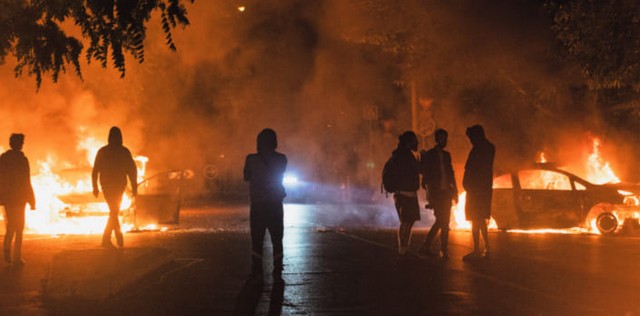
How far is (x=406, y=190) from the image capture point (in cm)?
1096

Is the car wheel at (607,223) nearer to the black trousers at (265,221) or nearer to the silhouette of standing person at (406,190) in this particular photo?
the silhouette of standing person at (406,190)

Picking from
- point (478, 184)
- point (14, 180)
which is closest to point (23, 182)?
point (14, 180)

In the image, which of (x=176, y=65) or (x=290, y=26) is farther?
(x=290, y=26)

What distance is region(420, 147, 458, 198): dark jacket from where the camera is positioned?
10.8 metres

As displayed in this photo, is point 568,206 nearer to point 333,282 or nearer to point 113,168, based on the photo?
point 333,282

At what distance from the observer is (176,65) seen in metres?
21.9

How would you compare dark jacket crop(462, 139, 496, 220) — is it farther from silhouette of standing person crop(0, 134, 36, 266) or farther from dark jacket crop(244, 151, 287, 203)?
silhouette of standing person crop(0, 134, 36, 266)

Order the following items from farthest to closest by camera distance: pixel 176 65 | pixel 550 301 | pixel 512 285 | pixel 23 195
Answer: pixel 176 65 < pixel 23 195 < pixel 512 285 < pixel 550 301

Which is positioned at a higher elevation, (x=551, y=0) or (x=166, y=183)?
(x=551, y=0)

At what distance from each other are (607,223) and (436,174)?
19.8ft

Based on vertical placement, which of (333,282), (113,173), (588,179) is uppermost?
(588,179)

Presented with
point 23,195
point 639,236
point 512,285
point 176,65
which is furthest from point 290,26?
point 512,285

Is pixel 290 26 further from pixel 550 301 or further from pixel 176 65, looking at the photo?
pixel 550 301

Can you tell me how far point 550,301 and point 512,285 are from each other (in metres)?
1.00
